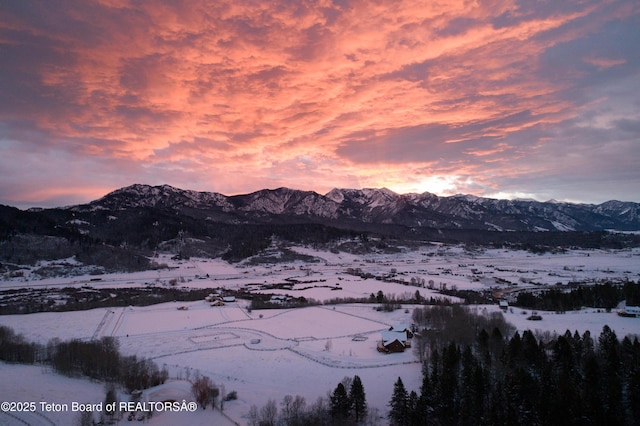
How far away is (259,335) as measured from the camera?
52.7m

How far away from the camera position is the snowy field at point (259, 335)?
32.6 meters

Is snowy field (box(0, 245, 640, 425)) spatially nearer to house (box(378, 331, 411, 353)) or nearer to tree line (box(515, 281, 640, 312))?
house (box(378, 331, 411, 353))

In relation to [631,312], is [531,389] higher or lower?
lower

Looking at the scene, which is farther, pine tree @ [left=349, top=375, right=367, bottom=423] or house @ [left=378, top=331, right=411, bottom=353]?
house @ [left=378, top=331, right=411, bottom=353]

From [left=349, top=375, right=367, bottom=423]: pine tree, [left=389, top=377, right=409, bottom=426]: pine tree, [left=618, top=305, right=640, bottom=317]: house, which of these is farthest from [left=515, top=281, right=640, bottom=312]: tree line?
[left=349, top=375, right=367, bottom=423]: pine tree

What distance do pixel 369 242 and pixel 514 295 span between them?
101 metres

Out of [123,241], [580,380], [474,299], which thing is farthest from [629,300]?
[123,241]

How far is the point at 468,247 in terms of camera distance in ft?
614

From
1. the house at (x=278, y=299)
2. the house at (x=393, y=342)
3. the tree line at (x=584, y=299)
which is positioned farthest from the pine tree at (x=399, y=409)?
the house at (x=278, y=299)

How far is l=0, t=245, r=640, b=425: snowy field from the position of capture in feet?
107

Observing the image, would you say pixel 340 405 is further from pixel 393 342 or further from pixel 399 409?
pixel 393 342

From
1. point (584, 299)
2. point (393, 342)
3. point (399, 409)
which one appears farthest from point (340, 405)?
point (584, 299)

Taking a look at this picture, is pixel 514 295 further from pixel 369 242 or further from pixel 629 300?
pixel 369 242

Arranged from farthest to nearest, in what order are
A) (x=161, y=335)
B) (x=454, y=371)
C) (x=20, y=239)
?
(x=20, y=239) < (x=161, y=335) < (x=454, y=371)
